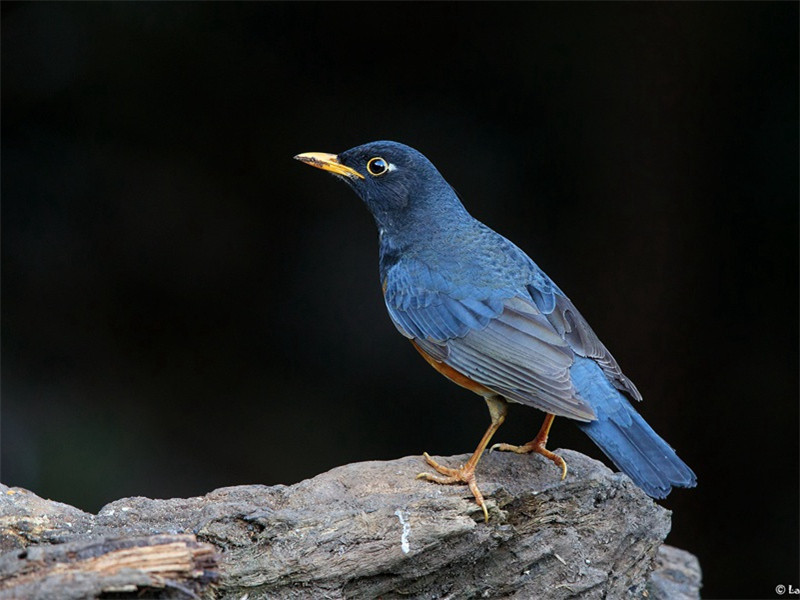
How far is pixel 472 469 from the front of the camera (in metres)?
5.42

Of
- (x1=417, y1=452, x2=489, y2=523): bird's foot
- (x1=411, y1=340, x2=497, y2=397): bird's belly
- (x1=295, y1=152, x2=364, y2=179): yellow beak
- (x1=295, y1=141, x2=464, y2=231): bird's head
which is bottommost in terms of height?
(x1=417, y1=452, x2=489, y2=523): bird's foot

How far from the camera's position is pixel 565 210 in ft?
29.5

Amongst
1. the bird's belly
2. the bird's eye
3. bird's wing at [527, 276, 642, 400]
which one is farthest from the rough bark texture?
the bird's eye

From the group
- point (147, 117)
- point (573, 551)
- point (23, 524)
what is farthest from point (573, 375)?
point (147, 117)

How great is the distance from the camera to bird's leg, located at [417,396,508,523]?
5262 mm

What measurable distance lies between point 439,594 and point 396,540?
0.43m

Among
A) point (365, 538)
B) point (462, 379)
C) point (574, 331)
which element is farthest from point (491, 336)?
point (365, 538)

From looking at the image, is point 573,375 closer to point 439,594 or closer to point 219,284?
point 439,594

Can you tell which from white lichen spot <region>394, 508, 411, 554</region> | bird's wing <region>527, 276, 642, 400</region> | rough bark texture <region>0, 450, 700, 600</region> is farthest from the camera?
bird's wing <region>527, 276, 642, 400</region>

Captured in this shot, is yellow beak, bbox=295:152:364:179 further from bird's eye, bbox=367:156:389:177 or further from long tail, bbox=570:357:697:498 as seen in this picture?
long tail, bbox=570:357:697:498

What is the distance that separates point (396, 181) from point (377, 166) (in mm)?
155

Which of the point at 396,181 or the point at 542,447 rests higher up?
the point at 396,181

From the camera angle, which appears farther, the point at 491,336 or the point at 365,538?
the point at 491,336

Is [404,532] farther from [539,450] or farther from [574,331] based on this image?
[574,331]
